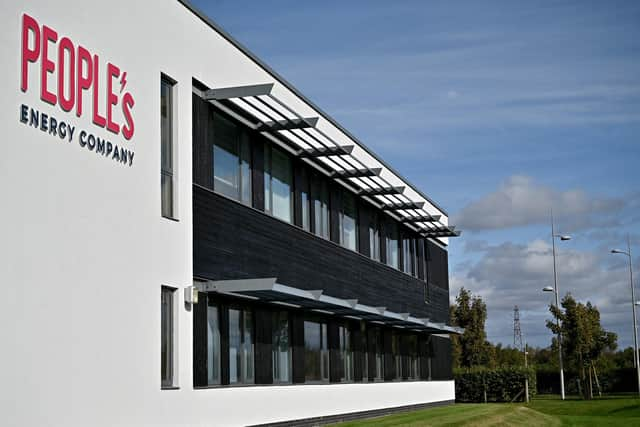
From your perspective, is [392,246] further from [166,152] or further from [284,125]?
[166,152]

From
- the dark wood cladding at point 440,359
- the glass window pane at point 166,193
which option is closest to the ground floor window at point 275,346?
the glass window pane at point 166,193

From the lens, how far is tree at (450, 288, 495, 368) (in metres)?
69.9

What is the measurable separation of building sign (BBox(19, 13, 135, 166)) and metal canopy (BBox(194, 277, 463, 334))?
408 cm

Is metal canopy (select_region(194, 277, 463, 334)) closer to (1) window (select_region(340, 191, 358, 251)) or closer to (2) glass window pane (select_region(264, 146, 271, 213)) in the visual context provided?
(2) glass window pane (select_region(264, 146, 271, 213))

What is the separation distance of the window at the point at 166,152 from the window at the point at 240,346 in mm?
3701

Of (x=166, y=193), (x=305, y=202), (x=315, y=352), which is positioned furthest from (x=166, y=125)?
(x=315, y=352)

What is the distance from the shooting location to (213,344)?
779 inches

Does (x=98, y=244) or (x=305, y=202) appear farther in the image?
(x=305, y=202)

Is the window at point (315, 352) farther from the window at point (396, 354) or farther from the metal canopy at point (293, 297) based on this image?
the window at point (396, 354)

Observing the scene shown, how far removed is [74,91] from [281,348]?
11.0m

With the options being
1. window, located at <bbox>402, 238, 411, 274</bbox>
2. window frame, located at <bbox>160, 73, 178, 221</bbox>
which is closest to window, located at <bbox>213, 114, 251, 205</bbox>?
window frame, located at <bbox>160, 73, 178, 221</bbox>

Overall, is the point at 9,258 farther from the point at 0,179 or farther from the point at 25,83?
the point at 25,83

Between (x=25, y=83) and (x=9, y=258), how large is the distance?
244cm

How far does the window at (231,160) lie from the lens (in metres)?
20.5
